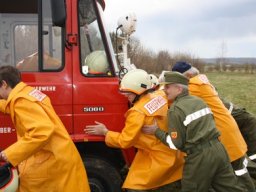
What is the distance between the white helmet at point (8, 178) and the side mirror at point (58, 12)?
1.39 meters

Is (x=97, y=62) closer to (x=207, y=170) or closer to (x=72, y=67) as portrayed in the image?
(x=72, y=67)

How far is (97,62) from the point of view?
4633 millimetres

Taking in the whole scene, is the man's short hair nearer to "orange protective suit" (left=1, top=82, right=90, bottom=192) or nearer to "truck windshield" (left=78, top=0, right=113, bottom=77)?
"orange protective suit" (left=1, top=82, right=90, bottom=192)

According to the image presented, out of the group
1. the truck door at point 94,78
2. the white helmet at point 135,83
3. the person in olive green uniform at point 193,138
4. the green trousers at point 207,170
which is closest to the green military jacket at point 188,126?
the person in olive green uniform at point 193,138

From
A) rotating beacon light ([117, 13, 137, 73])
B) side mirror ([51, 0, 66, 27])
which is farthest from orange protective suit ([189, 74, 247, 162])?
side mirror ([51, 0, 66, 27])

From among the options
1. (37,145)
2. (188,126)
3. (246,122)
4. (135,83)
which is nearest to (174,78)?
(135,83)

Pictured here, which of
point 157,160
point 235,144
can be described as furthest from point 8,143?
point 235,144

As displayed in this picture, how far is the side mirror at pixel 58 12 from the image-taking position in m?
4.12

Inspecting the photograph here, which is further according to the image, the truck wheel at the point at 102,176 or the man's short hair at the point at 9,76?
the truck wheel at the point at 102,176

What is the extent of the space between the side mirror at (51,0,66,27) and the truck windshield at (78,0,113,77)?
0.37 meters

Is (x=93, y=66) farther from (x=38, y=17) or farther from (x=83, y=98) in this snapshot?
(x=38, y=17)

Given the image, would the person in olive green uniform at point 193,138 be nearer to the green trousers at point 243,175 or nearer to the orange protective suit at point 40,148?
the orange protective suit at point 40,148

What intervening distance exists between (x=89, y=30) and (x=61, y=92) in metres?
0.73

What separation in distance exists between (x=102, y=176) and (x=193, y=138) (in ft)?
3.67
